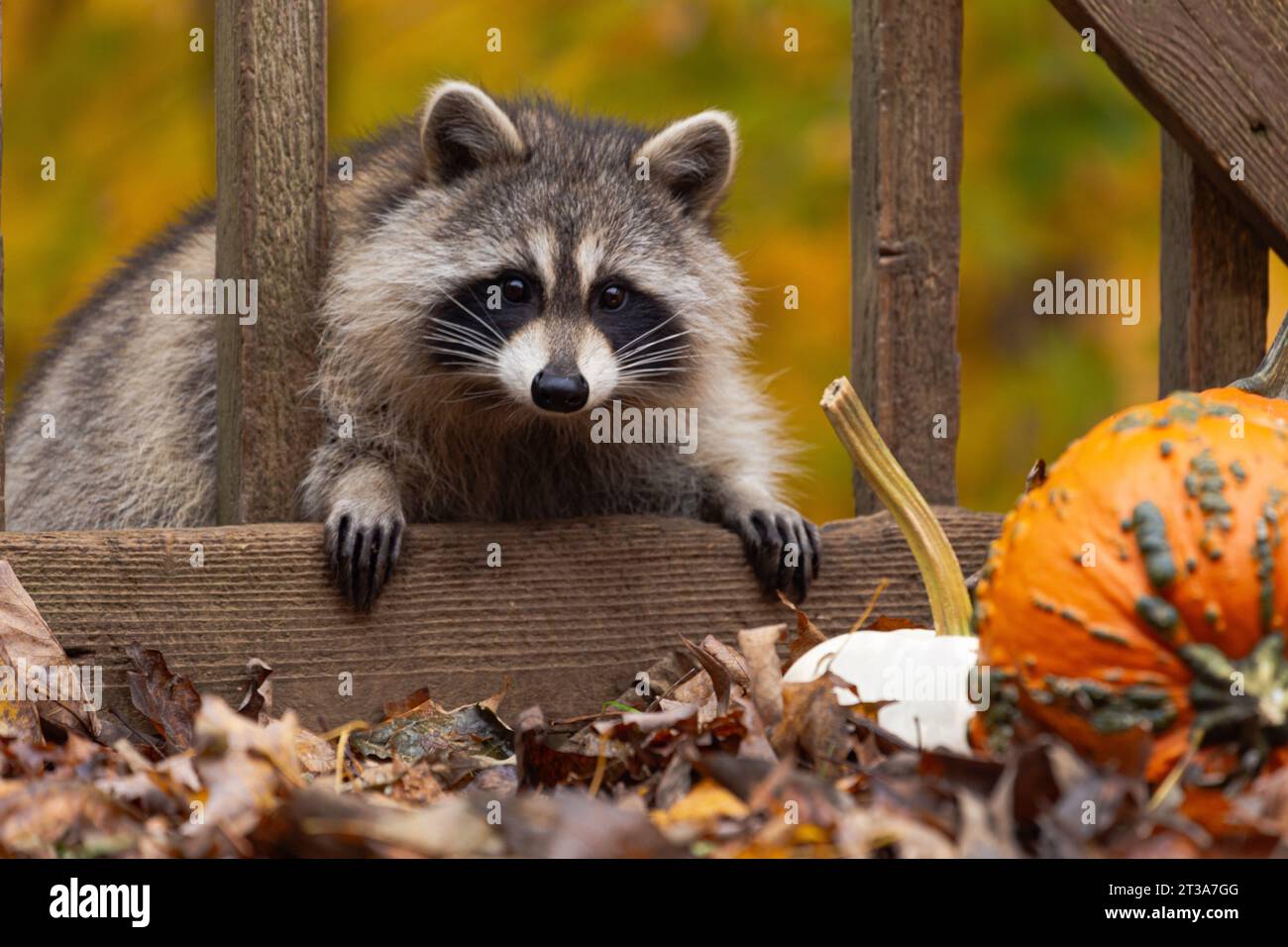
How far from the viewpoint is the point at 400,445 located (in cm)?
464

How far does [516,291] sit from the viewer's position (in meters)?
4.59

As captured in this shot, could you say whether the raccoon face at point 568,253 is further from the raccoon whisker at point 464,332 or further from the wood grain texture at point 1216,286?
the wood grain texture at point 1216,286

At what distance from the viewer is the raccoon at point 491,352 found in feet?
14.5

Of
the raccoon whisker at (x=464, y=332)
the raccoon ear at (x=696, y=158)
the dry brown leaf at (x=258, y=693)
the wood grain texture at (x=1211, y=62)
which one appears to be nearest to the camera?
the dry brown leaf at (x=258, y=693)

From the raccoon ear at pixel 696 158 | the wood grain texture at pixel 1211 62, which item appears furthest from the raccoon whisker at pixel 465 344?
the wood grain texture at pixel 1211 62

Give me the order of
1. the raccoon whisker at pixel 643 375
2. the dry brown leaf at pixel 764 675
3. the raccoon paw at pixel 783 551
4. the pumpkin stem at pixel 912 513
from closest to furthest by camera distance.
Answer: the dry brown leaf at pixel 764 675 < the pumpkin stem at pixel 912 513 < the raccoon paw at pixel 783 551 < the raccoon whisker at pixel 643 375

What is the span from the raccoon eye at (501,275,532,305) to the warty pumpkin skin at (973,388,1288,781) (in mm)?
2153

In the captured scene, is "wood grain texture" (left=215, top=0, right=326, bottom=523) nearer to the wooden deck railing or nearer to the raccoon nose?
the wooden deck railing

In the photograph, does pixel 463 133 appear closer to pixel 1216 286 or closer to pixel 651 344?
pixel 651 344

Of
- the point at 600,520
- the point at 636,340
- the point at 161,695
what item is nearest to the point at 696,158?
the point at 636,340

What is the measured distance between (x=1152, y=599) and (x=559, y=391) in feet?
6.62

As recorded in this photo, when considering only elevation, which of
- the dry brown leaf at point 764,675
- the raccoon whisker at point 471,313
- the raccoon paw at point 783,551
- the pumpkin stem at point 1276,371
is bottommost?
the dry brown leaf at point 764,675

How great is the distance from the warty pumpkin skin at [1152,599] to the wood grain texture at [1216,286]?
174 centimetres
